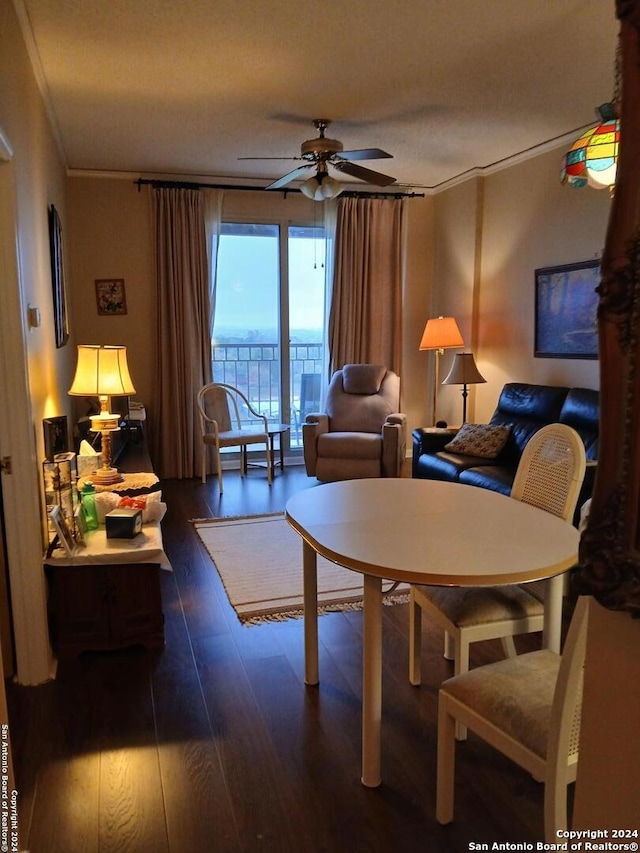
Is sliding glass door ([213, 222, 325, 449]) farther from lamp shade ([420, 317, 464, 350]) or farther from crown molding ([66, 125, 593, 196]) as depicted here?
lamp shade ([420, 317, 464, 350])

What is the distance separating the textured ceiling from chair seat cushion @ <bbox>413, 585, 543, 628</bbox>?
7.95ft

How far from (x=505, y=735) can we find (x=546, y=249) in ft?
13.6

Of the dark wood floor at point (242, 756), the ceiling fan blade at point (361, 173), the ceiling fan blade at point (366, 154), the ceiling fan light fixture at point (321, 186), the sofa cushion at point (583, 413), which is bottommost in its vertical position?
the dark wood floor at point (242, 756)

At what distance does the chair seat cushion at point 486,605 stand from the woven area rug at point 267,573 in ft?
3.61

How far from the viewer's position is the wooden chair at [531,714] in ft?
4.07

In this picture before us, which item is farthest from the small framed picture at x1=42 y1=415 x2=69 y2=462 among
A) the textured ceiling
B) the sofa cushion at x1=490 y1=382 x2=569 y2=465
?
the sofa cushion at x1=490 y1=382 x2=569 y2=465

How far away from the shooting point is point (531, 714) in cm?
145

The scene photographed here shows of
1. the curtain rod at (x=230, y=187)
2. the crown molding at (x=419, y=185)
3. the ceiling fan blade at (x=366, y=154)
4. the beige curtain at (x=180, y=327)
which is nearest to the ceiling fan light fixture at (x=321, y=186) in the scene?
the ceiling fan blade at (x=366, y=154)

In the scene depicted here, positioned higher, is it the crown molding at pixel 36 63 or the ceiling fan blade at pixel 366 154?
the crown molding at pixel 36 63

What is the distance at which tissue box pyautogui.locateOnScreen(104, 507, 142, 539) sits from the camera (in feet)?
8.45

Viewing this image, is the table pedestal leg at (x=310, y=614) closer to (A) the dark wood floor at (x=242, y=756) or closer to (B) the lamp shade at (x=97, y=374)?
(A) the dark wood floor at (x=242, y=756)

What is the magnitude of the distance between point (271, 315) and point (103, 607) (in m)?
4.13

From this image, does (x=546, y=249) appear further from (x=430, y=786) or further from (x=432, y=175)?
(x=430, y=786)

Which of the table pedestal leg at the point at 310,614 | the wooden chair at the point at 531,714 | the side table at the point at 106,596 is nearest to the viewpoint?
the wooden chair at the point at 531,714
